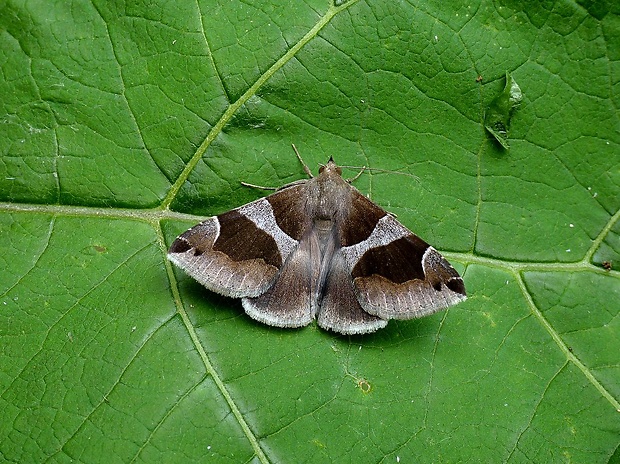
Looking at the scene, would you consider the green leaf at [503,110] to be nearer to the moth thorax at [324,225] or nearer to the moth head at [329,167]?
the moth head at [329,167]

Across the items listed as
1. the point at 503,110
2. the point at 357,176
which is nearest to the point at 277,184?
the point at 357,176

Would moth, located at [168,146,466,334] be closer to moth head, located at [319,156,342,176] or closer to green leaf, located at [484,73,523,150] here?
moth head, located at [319,156,342,176]

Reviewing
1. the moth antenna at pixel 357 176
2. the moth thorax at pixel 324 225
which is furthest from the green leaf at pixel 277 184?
the moth thorax at pixel 324 225

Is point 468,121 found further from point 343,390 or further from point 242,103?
point 343,390

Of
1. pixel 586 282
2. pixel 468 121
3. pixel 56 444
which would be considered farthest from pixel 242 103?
pixel 586 282

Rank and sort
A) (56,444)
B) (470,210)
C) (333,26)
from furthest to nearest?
(470,210)
(333,26)
(56,444)

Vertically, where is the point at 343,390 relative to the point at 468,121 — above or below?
below

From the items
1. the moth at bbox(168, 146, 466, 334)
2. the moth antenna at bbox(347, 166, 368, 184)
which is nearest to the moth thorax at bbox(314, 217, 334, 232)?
the moth at bbox(168, 146, 466, 334)
